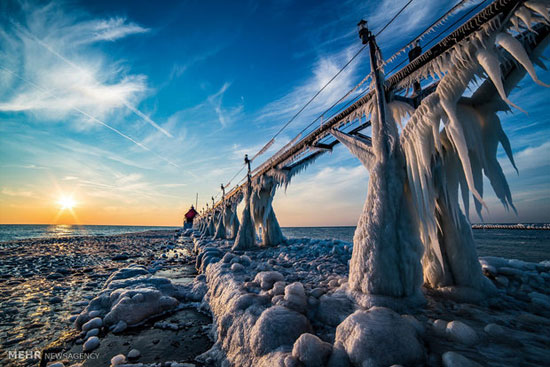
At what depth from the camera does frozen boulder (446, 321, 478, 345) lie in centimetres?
245

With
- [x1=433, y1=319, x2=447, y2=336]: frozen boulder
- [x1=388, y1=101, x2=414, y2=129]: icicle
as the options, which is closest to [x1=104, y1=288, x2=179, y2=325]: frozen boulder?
[x1=433, y1=319, x2=447, y2=336]: frozen boulder

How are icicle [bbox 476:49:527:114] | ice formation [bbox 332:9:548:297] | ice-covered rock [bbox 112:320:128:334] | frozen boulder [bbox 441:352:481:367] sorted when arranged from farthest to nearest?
ice-covered rock [bbox 112:320:128:334] < ice formation [bbox 332:9:548:297] < icicle [bbox 476:49:527:114] < frozen boulder [bbox 441:352:481:367]

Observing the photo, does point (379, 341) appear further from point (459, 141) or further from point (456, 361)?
point (459, 141)

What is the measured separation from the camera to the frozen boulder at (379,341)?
2.25 metres

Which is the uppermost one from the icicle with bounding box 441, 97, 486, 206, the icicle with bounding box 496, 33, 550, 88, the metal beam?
the metal beam

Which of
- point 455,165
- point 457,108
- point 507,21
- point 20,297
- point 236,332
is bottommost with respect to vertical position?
point 20,297

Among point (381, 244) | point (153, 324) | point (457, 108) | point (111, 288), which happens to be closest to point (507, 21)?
point (457, 108)

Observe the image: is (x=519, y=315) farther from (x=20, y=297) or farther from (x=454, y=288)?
(x=20, y=297)

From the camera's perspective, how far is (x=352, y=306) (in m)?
3.74

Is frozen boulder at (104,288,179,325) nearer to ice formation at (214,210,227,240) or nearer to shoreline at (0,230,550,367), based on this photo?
shoreline at (0,230,550,367)

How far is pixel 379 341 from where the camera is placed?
7.80ft

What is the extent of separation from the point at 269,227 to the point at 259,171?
12.3 feet

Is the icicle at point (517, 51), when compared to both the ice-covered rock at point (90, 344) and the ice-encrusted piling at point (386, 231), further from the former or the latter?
the ice-covered rock at point (90, 344)

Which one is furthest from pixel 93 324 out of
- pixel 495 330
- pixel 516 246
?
pixel 516 246
